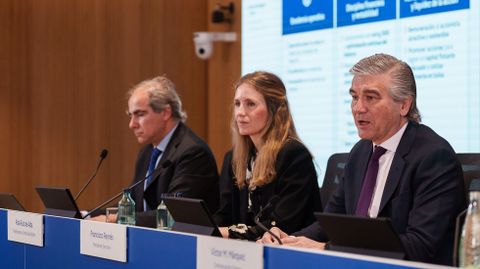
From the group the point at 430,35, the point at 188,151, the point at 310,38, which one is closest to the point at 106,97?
the point at 310,38

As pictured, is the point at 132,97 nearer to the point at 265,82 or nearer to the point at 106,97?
the point at 265,82

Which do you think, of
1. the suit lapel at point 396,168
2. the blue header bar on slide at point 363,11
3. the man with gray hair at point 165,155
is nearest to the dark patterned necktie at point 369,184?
the suit lapel at point 396,168

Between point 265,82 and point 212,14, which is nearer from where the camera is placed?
point 265,82

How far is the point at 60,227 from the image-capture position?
3.22 meters

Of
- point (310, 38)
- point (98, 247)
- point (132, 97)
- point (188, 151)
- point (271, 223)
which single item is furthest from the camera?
point (310, 38)

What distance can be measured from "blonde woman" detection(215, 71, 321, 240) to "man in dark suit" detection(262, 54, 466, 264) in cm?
30

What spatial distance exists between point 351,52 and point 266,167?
2.10 m

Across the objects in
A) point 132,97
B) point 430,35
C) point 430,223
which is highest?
point 430,35

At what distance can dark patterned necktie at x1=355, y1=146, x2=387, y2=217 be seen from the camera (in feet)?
10.1

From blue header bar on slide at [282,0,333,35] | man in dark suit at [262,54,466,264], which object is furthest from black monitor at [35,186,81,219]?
blue header bar on slide at [282,0,333,35]

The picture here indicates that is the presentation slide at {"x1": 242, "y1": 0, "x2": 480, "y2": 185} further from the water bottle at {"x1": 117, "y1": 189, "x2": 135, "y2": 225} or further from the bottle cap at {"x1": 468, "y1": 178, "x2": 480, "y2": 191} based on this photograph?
the water bottle at {"x1": 117, "y1": 189, "x2": 135, "y2": 225}

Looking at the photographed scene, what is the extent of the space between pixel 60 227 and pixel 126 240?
0.53m

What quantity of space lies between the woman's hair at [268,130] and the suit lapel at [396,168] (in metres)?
0.81

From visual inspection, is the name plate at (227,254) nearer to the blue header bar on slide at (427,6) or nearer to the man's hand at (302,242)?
the man's hand at (302,242)
